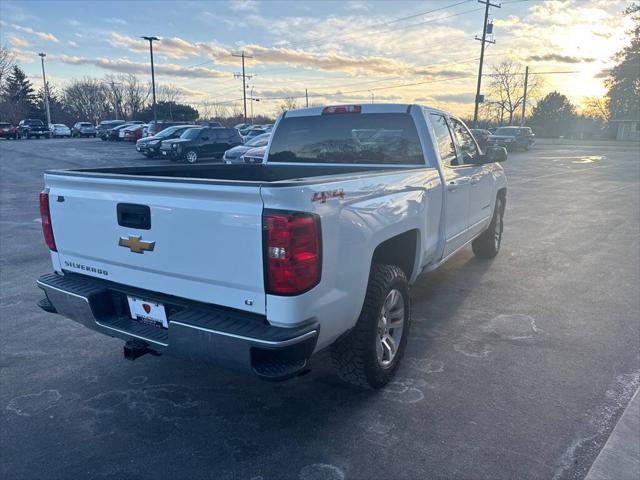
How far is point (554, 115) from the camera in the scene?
251ft

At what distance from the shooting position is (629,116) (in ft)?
217

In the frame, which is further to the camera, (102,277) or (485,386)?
(485,386)

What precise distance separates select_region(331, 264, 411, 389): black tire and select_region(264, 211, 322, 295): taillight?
802 millimetres

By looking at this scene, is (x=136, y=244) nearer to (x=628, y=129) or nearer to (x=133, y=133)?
(x=133, y=133)

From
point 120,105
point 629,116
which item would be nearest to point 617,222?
point 629,116

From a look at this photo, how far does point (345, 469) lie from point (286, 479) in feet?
1.10

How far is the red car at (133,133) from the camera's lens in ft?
124

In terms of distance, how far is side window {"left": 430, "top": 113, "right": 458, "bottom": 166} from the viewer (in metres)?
4.65

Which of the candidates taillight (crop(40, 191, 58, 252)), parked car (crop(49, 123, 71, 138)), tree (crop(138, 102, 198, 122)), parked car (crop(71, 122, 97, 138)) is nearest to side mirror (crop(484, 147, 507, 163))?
taillight (crop(40, 191, 58, 252))

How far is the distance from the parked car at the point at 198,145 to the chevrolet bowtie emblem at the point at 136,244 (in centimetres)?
2050

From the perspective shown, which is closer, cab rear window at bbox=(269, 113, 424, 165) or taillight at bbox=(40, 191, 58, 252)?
taillight at bbox=(40, 191, 58, 252)

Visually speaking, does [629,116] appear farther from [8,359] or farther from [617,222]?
[8,359]

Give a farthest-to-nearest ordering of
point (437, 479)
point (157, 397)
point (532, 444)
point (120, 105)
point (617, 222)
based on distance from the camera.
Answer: point (120, 105), point (617, 222), point (157, 397), point (532, 444), point (437, 479)

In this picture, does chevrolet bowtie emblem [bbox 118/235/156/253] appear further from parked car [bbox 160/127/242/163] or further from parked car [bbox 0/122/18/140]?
parked car [bbox 0/122/18/140]
